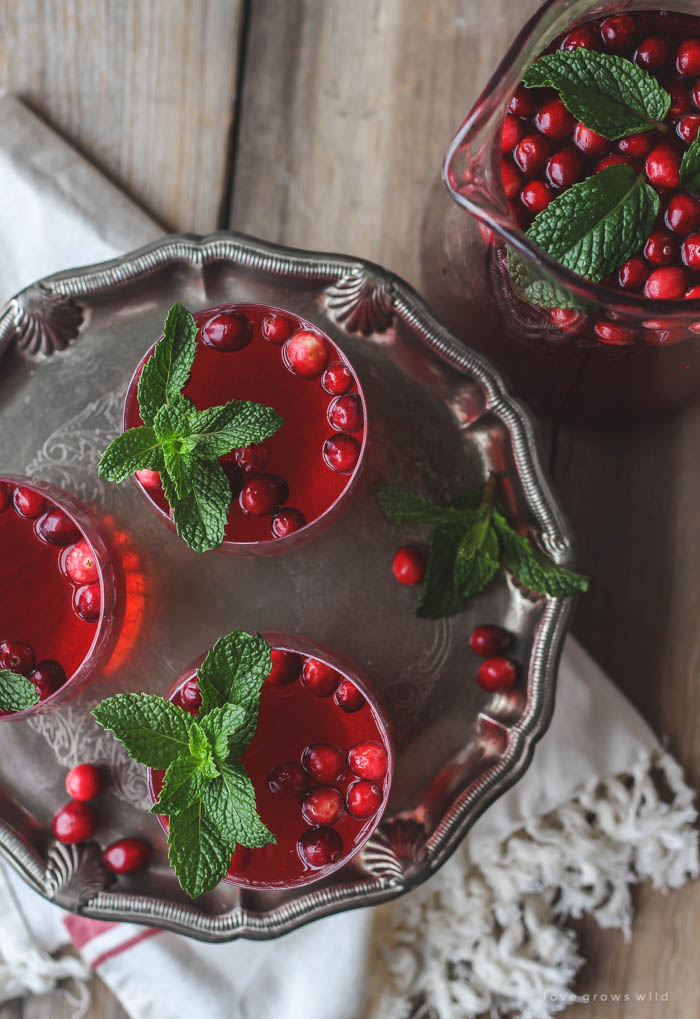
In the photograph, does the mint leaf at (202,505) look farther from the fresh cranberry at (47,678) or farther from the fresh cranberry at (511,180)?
the fresh cranberry at (511,180)

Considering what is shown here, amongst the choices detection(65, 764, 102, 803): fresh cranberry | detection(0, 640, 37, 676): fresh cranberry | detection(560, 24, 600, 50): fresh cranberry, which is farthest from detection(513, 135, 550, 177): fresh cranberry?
detection(65, 764, 102, 803): fresh cranberry

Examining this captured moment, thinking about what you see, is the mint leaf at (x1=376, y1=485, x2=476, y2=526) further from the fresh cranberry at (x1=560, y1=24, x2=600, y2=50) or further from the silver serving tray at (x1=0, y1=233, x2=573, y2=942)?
the fresh cranberry at (x1=560, y1=24, x2=600, y2=50)

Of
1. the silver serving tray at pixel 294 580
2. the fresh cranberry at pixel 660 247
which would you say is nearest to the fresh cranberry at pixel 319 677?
the silver serving tray at pixel 294 580

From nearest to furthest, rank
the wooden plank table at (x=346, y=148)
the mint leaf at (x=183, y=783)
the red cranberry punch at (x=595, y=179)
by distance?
the red cranberry punch at (x=595, y=179), the mint leaf at (x=183, y=783), the wooden plank table at (x=346, y=148)

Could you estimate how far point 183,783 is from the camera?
3.48 feet

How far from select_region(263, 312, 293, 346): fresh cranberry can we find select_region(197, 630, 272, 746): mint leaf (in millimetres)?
353

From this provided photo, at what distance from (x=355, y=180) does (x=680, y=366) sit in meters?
0.59

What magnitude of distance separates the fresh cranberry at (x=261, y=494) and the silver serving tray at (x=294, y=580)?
0.46ft

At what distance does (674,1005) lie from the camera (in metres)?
1.45

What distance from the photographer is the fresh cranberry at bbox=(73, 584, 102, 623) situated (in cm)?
113

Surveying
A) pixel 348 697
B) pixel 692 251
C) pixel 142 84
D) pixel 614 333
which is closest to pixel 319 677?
pixel 348 697

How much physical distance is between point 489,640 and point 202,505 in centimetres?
42

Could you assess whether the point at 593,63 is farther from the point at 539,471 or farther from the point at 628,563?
the point at 628,563

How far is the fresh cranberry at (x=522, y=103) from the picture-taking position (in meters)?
1.02
